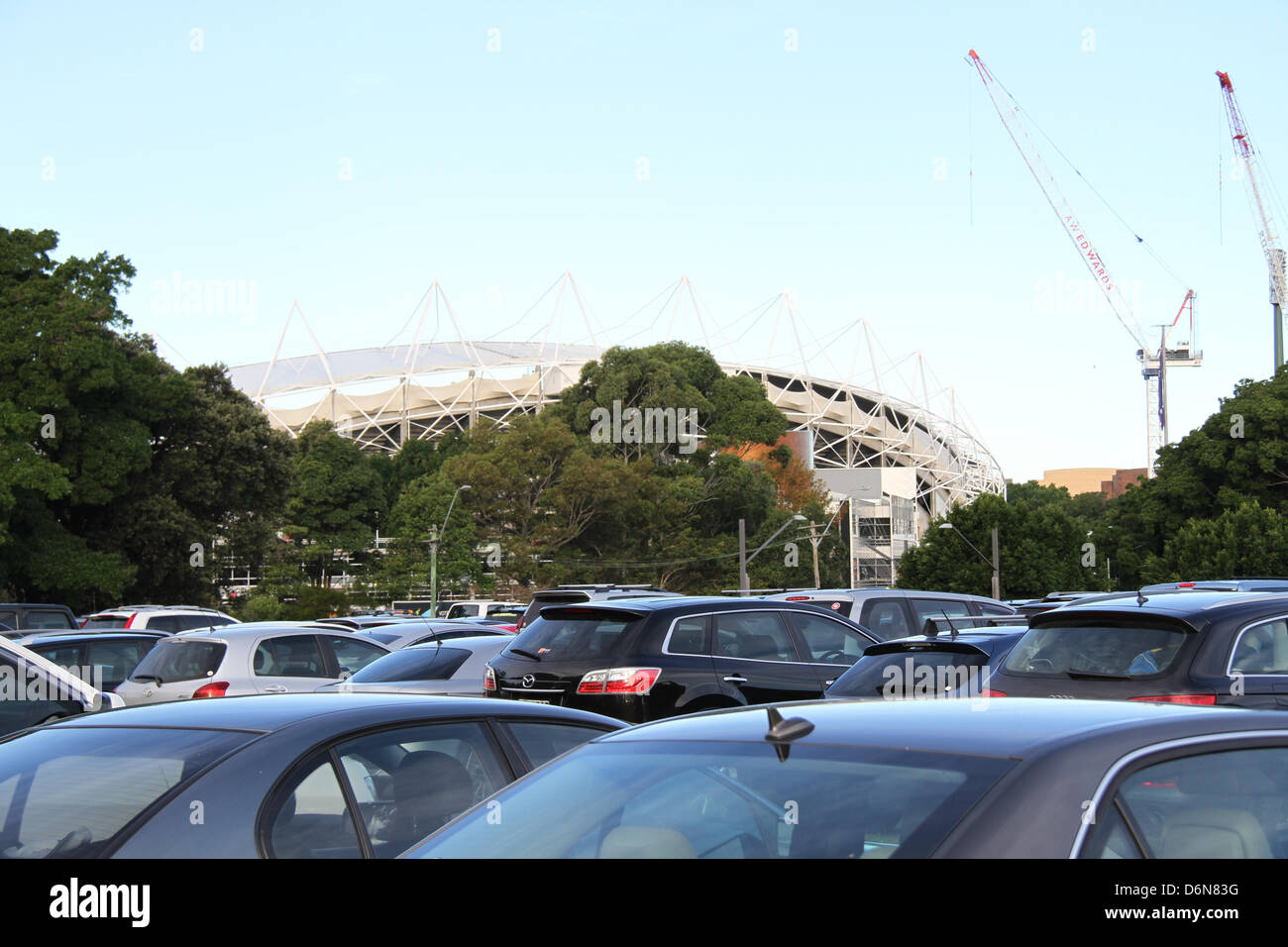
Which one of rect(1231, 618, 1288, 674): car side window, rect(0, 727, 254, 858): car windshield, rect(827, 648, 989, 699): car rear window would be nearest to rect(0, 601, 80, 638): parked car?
rect(827, 648, 989, 699): car rear window

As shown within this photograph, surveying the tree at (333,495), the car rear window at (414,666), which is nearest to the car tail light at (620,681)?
the car rear window at (414,666)

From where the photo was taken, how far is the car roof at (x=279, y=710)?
434 centimetres

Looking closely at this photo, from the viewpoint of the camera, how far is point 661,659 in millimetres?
9547

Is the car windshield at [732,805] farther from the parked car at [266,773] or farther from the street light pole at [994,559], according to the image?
the street light pole at [994,559]

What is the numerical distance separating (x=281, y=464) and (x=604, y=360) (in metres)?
30.6

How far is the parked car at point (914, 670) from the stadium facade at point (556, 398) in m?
92.3

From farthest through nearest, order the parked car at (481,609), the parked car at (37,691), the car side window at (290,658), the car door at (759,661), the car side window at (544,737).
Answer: the parked car at (481,609), the car side window at (290,658), the car door at (759,661), the parked car at (37,691), the car side window at (544,737)

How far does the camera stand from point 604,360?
80.6 meters

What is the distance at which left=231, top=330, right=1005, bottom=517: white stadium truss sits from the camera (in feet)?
356

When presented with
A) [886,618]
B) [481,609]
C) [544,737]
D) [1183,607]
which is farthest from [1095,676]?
[481,609]

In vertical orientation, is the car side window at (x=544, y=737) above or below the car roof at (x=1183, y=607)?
below
